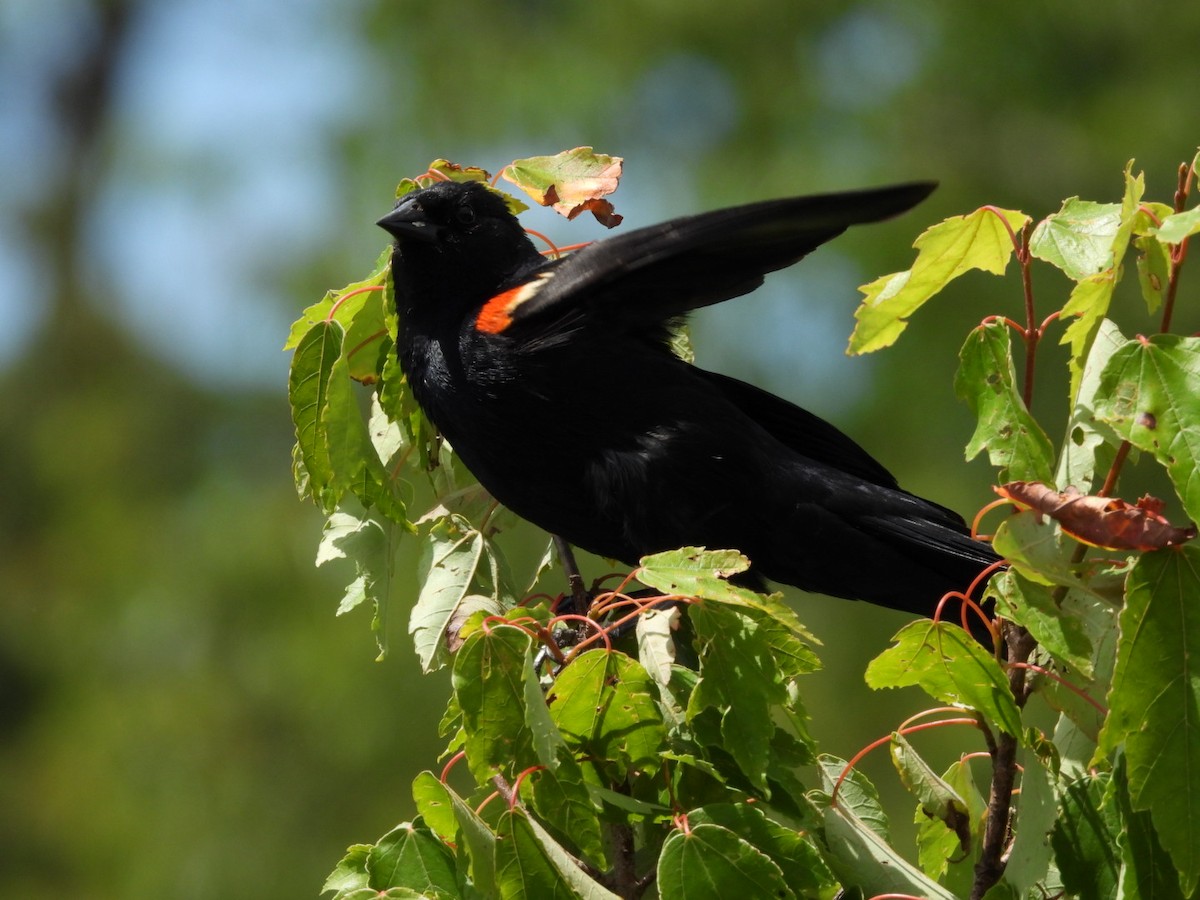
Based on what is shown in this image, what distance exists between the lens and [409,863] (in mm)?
1815

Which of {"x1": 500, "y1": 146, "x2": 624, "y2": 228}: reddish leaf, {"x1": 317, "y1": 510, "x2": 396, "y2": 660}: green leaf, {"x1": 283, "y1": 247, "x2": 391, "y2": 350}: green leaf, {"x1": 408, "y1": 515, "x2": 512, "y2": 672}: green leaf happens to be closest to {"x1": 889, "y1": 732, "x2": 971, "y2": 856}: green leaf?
{"x1": 408, "y1": 515, "x2": 512, "y2": 672}: green leaf

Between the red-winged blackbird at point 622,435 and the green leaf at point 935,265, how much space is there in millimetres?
287

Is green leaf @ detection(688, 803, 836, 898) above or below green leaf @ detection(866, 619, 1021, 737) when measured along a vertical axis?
below

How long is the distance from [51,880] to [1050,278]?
10031 millimetres

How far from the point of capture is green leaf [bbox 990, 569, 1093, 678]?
63.4 inches

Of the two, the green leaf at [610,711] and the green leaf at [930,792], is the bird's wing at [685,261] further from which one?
the green leaf at [930,792]

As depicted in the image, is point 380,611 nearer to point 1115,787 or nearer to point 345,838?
point 1115,787

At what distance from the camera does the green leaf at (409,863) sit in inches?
70.9

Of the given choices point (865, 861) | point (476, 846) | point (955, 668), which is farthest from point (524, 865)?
point (955, 668)

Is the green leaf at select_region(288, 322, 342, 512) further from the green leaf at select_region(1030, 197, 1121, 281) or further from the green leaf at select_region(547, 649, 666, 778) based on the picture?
the green leaf at select_region(1030, 197, 1121, 281)

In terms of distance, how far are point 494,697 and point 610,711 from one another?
0.18m

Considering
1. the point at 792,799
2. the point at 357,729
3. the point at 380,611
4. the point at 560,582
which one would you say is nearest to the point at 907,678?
the point at 792,799

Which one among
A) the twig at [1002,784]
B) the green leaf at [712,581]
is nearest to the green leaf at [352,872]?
the green leaf at [712,581]

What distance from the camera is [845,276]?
329 inches
